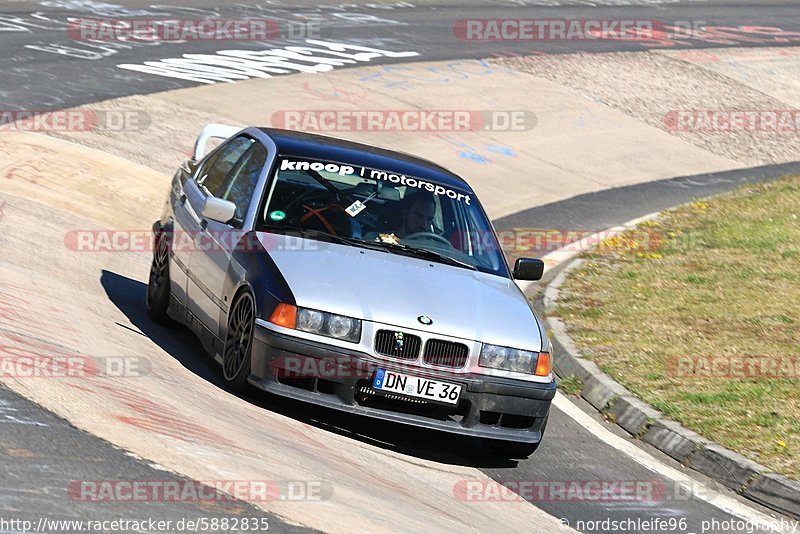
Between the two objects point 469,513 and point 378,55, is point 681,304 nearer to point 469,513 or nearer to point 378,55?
point 469,513

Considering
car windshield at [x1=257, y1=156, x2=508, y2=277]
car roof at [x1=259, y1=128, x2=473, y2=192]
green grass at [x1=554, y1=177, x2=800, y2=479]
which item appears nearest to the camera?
car windshield at [x1=257, y1=156, x2=508, y2=277]

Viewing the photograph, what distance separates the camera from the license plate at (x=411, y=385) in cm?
767

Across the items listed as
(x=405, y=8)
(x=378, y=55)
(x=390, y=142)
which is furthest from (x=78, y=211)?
(x=405, y=8)

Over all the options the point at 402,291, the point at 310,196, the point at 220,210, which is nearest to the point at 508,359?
the point at 402,291

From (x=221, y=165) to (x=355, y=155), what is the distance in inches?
44.4

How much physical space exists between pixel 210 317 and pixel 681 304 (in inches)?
207

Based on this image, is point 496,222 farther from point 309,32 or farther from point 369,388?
point 309,32

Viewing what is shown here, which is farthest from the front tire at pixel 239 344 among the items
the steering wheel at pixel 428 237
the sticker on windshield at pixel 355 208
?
the steering wheel at pixel 428 237

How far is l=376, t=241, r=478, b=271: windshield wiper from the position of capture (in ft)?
28.5

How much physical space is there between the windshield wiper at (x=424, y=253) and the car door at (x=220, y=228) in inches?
37.2

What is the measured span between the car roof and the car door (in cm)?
19

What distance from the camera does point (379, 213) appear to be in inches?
352

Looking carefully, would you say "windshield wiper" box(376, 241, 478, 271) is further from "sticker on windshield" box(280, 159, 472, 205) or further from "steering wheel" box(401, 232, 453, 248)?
"sticker on windshield" box(280, 159, 472, 205)
